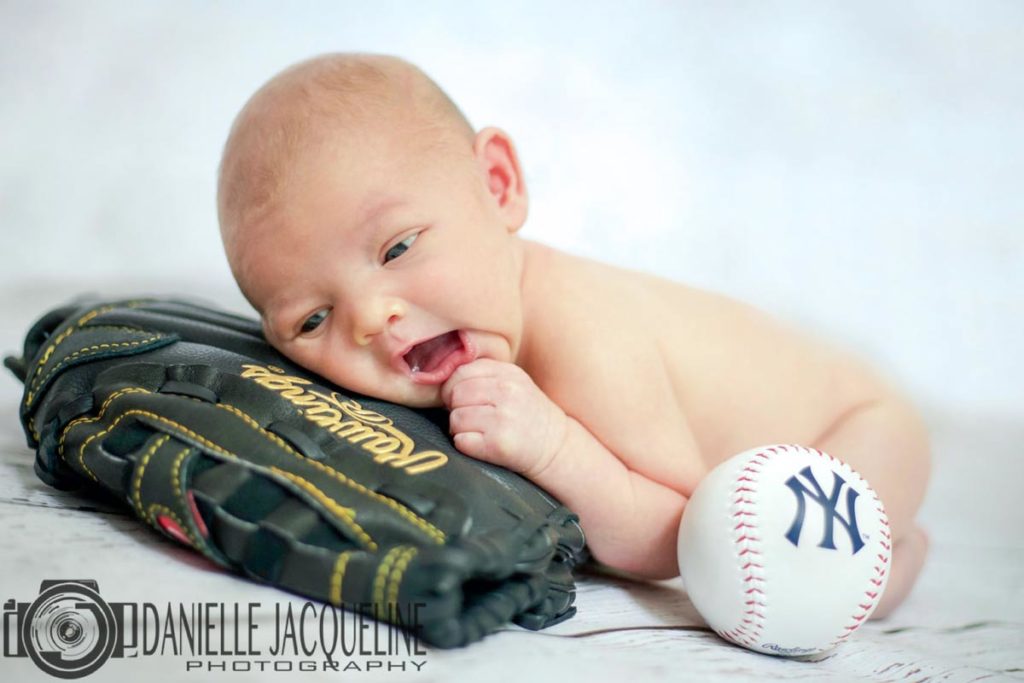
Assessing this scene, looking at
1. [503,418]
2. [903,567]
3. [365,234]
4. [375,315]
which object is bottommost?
[903,567]

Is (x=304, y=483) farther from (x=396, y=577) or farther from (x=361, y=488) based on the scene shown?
(x=396, y=577)

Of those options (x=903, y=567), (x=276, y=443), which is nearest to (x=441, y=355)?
(x=276, y=443)

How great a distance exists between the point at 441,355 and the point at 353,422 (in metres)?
0.29

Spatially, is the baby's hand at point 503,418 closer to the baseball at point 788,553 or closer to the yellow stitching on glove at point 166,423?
the baseball at point 788,553

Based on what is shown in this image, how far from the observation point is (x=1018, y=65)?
11.6 ft

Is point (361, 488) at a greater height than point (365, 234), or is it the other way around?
point (365, 234)

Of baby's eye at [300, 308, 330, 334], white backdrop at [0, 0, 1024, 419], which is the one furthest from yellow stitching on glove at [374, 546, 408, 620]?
white backdrop at [0, 0, 1024, 419]

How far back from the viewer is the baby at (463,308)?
1.73 meters

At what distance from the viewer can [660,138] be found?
3.64 metres

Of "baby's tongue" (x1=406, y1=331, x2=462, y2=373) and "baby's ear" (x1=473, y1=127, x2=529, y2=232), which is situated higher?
"baby's ear" (x1=473, y1=127, x2=529, y2=232)

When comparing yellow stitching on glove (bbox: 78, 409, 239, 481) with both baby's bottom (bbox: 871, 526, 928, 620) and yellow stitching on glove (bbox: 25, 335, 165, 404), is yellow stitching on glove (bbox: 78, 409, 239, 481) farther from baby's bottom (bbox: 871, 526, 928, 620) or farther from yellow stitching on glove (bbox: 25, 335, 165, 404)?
baby's bottom (bbox: 871, 526, 928, 620)

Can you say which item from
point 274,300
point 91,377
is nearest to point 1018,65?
point 274,300

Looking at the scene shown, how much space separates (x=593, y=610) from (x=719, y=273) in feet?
6.39

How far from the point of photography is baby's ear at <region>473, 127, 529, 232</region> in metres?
1.96
